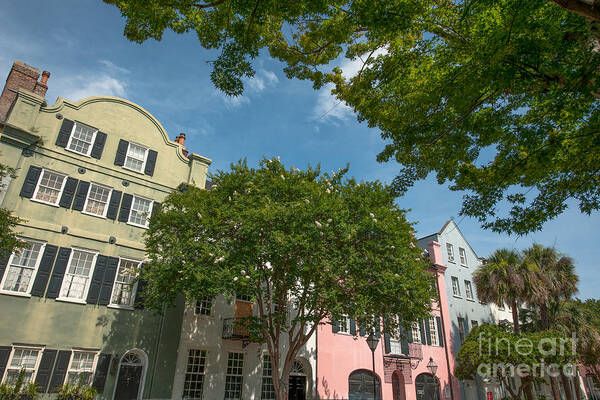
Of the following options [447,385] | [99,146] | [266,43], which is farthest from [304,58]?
[447,385]

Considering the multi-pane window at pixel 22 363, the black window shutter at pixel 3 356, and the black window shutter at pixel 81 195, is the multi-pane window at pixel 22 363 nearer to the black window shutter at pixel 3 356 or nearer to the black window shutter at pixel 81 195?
the black window shutter at pixel 3 356

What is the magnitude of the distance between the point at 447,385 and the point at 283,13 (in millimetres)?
27117

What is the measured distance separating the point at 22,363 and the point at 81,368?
201 cm

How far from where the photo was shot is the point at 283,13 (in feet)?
21.3

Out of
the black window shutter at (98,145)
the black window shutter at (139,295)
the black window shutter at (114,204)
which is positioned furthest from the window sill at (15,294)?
the black window shutter at (98,145)

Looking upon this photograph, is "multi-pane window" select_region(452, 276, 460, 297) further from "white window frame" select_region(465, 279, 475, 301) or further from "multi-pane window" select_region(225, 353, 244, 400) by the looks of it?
"multi-pane window" select_region(225, 353, 244, 400)

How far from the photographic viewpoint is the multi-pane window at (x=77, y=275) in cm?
1538

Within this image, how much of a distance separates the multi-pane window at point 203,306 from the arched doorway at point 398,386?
13.2 meters

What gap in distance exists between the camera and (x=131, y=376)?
15.7 metres

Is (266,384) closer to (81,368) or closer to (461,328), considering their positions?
(81,368)

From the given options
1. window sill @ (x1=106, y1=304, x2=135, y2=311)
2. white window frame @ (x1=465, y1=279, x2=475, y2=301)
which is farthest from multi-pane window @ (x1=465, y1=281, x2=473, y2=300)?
window sill @ (x1=106, y1=304, x2=135, y2=311)

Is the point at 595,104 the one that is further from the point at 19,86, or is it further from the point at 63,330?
the point at 19,86

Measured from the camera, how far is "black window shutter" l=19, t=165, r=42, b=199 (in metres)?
15.3

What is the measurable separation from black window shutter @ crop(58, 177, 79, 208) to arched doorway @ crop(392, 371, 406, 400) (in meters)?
21.1
